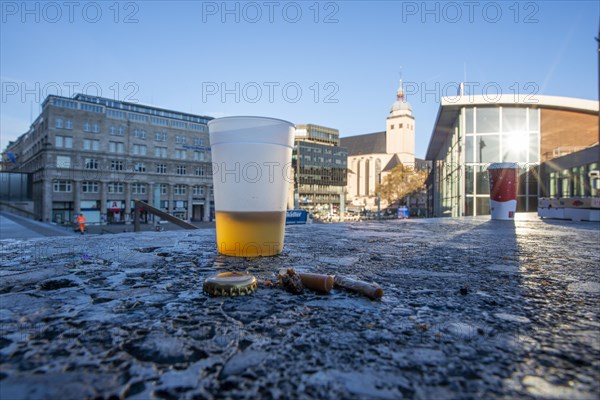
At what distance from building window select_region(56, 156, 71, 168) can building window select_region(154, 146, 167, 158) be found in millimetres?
9599

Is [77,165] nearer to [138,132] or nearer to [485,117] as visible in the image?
[138,132]

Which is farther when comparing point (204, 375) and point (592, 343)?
point (592, 343)

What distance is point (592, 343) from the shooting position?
715 mm

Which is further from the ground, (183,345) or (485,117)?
(485,117)

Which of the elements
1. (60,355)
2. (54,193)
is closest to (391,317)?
(60,355)

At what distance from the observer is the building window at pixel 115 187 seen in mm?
40250

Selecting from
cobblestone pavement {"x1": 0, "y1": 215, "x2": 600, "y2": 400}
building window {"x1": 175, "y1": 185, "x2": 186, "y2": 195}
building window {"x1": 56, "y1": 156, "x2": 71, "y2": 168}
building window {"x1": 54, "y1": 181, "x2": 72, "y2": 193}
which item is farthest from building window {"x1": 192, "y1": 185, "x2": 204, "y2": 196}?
cobblestone pavement {"x1": 0, "y1": 215, "x2": 600, "y2": 400}

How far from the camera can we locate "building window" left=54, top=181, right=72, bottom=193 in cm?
3703

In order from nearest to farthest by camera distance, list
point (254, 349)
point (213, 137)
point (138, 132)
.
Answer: point (254, 349), point (213, 137), point (138, 132)

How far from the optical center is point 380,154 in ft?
273

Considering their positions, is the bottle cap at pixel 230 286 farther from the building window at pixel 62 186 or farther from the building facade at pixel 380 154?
the building facade at pixel 380 154

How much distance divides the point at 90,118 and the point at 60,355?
46.7 m

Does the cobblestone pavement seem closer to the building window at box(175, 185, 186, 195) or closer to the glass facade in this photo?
the glass facade

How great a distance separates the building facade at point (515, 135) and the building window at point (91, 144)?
3803cm
